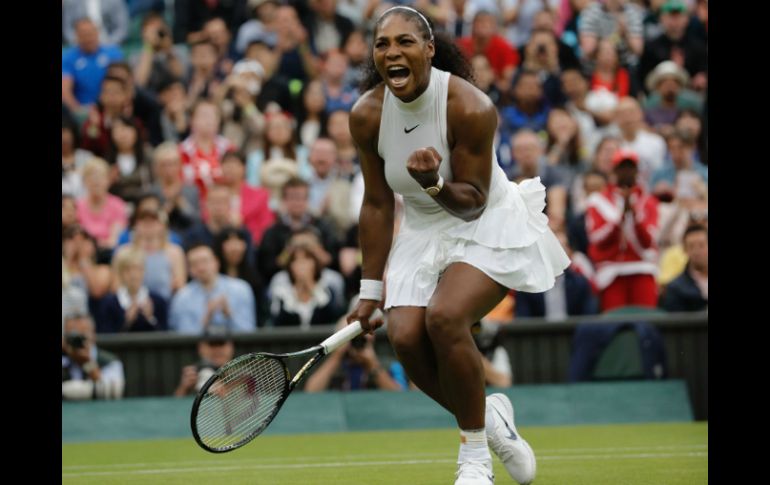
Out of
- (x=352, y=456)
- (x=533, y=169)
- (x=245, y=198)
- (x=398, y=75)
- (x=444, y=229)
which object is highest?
(x=398, y=75)

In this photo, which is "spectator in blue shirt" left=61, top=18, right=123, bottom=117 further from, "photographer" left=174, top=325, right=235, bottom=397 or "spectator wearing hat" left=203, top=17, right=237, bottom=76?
"photographer" left=174, top=325, right=235, bottom=397

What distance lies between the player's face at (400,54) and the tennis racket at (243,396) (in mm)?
1152

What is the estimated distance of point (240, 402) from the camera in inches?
246

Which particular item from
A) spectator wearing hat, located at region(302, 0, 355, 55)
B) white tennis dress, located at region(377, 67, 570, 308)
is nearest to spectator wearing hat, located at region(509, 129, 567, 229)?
spectator wearing hat, located at region(302, 0, 355, 55)

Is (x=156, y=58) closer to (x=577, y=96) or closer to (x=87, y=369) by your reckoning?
(x=577, y=96)

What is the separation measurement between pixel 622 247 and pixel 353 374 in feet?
8.47

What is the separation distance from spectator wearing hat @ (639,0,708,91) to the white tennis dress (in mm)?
9921

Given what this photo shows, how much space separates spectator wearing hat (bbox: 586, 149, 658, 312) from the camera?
39.3 ft

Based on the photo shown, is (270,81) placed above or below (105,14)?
below

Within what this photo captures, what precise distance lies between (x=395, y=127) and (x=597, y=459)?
110 inches

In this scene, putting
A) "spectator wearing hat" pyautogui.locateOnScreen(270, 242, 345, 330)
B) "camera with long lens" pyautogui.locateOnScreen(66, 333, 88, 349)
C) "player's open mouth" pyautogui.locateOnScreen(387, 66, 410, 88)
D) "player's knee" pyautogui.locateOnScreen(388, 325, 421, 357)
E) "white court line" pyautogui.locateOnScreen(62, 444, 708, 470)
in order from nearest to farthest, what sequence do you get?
"player's open mouth" pyautogui.locateOnScreen(387, 66, 410, 88) → "player's knee" pyautogui.locateOnScreen(388, 325, 421, 357) → "white court line" pyautogui.locateOnScreen(62, 444, 708, 470) → "camera with long lens" pyautogui.locateOnScreen(66, 333, 88, 349) → "spectator wearing hat" pyautogui.locateOnScreen(270, 242, 345, 330)

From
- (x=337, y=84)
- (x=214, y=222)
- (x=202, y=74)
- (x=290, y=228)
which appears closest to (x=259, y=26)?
(x=202, y=74)

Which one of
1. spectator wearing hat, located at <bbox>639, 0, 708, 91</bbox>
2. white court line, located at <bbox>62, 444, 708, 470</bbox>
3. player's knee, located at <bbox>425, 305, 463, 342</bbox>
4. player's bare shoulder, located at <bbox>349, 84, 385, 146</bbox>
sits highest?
spectator wearing hat, located at <bbox>639, 0, 708, 91</bbox>
